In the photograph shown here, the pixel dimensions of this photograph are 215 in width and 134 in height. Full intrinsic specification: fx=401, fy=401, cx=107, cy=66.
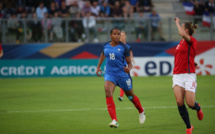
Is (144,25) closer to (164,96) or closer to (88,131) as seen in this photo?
(164,96)

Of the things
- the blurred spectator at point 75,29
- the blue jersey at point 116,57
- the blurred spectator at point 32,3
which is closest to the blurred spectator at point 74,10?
the blurred spectator at point 75,29

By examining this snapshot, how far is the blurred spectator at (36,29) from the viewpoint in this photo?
23.6 metres

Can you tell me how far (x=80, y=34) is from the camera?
78.6ft

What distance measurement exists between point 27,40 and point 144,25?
703cm

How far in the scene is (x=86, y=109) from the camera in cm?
1255

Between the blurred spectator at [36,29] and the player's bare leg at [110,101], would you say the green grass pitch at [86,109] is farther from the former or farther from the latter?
the blurred spectator at [36,29]

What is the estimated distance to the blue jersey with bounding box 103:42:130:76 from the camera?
9.56 meters

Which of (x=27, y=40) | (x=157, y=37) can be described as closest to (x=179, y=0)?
(x=157, y=37)

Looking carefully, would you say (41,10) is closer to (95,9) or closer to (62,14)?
(62,14)

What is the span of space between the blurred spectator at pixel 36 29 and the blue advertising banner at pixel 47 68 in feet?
4.67

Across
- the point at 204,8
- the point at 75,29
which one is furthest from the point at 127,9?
the point at 204,8

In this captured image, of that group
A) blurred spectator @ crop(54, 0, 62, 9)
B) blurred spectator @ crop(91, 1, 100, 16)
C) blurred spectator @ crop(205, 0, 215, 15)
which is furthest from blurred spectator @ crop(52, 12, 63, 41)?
blurred spectator @ crop(205, 0, 215, 15)

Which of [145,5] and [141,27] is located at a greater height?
[145,5]

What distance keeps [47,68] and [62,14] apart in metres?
3.61
